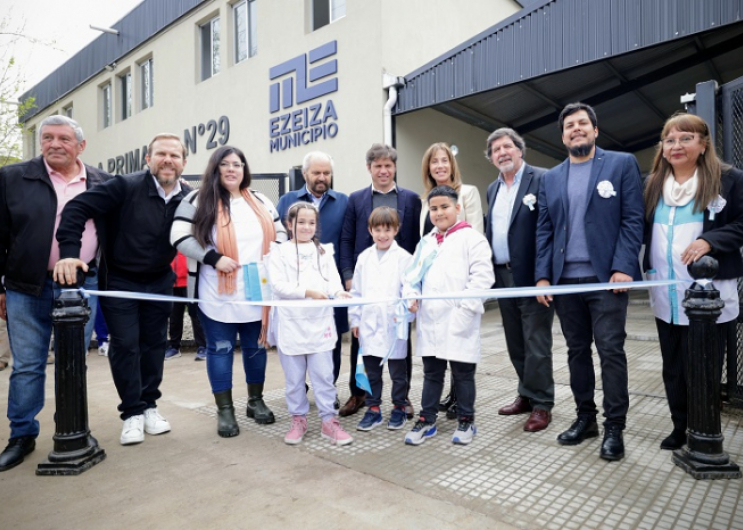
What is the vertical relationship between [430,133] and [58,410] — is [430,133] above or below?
above

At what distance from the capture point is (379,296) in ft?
11.5


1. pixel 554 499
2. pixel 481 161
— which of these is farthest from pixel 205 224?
pixel 481 161

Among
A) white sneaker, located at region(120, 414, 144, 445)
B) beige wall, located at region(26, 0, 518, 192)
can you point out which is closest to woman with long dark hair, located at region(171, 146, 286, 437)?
white sneaker, located at region(120, 414, 144, 445)

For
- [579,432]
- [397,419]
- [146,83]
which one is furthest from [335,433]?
[146,83]

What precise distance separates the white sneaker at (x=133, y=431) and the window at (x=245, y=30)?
31.3ft

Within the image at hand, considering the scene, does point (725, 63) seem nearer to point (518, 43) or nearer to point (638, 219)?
point (518, 43)

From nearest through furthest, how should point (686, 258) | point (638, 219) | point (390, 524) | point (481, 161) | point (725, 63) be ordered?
point (390, 524) → point (686, 258) → point (638, 219) → point (725, 63) → point (481, 161)

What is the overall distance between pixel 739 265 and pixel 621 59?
20.5 feet

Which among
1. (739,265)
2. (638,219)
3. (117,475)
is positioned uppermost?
(638,219)

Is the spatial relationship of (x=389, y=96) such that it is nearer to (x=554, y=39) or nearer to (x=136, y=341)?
(x=554, y=39)

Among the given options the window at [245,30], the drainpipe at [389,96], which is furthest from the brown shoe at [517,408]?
the window at [245,30]

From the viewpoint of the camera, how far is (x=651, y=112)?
1118 centimetres

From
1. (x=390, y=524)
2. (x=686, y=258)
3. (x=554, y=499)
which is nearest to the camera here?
(x=390, y=524)

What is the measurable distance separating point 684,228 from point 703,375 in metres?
0.81
